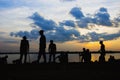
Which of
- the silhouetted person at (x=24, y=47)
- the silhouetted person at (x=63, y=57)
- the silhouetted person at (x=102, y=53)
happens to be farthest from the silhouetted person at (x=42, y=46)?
the silhouetted person at (x=102, y=53)

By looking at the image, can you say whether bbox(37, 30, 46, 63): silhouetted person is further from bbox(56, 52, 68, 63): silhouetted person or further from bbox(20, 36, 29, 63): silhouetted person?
bbox(56, 52, 68, 63): silhouetted person

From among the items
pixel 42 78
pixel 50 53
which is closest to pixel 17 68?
pixel 42 78

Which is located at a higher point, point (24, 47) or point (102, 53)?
point (24, 47)

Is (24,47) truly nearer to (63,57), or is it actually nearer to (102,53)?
(63,57)

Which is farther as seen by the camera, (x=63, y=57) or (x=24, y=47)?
(x=63, y=57)

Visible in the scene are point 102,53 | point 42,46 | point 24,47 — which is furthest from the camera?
point 102,53

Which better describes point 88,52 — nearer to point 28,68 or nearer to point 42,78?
point 28,68

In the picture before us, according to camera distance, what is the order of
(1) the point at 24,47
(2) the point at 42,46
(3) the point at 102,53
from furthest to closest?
(3) the point at 102,53
(1) the point at 24,47
(2) the point at 42,46

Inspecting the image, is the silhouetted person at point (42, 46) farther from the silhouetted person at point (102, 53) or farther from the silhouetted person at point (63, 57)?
the silhouetted person at point (102, 53)

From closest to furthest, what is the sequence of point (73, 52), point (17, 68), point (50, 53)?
point (17, 68)
point (50, 53)
point (73, 52)

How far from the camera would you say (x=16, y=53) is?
960 inches

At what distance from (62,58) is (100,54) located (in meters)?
2.92

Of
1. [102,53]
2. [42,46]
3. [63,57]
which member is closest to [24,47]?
[42,46]

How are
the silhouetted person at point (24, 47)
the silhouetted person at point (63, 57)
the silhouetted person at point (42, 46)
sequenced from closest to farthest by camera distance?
the silhouetted person at point (42, 46), the silhouetted person at point (24, 47), the silhouetted person at point (63, 57)
